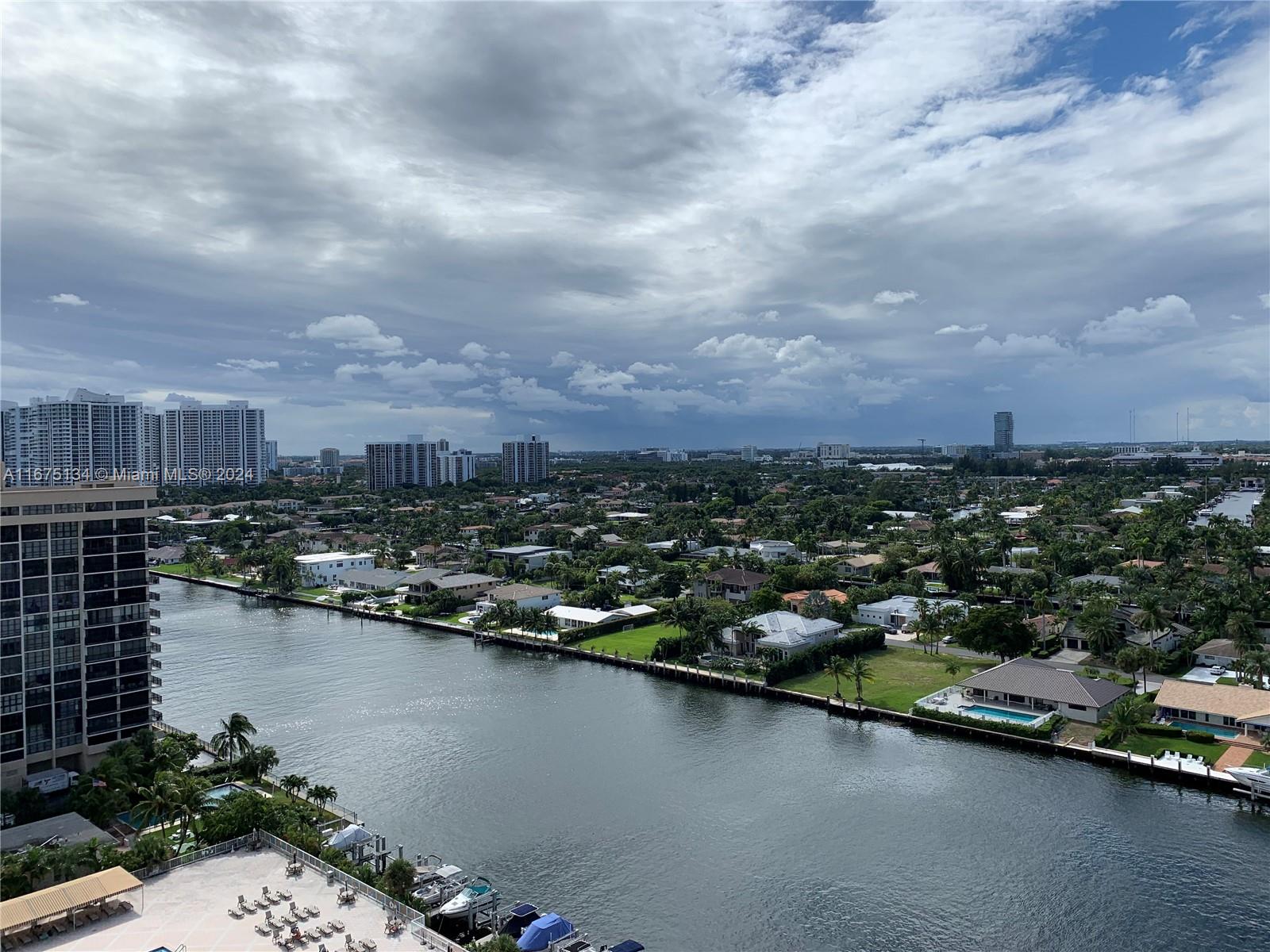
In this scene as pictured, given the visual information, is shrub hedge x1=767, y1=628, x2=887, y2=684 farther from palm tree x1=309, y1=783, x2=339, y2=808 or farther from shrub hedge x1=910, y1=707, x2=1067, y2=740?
palm tree x1=309, y1=783, x2=339, y2=808

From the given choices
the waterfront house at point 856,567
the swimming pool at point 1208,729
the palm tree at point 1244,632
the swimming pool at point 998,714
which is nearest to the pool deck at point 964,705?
the swimming pool at point 998,714

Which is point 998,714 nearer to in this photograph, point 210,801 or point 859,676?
point 859,676

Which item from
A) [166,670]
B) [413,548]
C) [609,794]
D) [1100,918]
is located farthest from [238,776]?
[413,548]

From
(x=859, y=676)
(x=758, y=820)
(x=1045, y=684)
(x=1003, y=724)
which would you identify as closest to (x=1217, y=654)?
(x=1045, y=684)

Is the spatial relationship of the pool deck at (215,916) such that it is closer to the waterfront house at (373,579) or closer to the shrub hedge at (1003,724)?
the shrub hedge at (1003,724)

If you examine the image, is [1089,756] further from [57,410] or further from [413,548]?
[57,410]

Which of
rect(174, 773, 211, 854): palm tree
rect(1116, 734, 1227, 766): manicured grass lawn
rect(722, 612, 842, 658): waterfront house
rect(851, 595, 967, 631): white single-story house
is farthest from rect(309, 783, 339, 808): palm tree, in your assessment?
rect(851, 595, 967, 631): white single-story house
